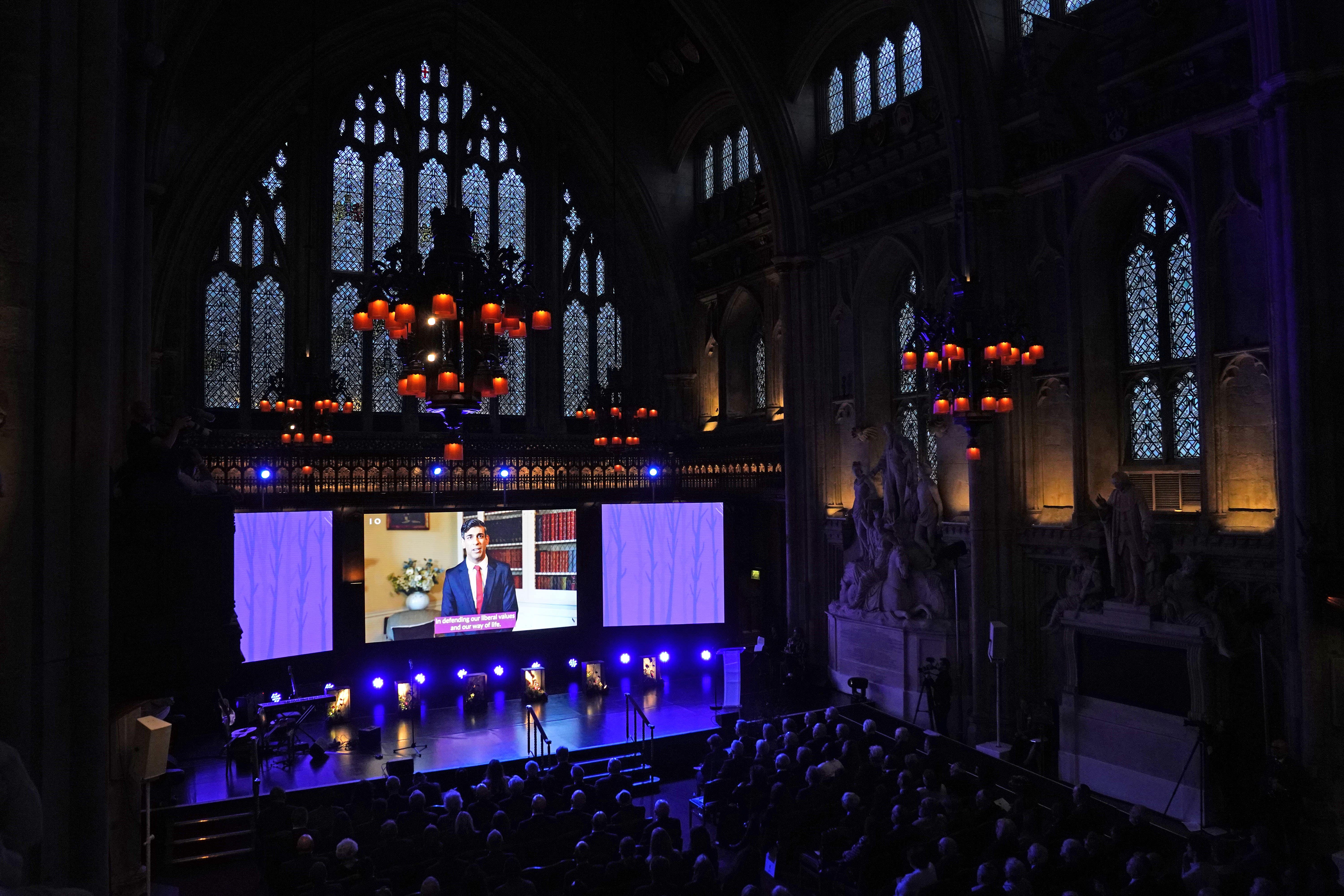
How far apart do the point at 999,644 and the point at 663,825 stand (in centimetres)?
688

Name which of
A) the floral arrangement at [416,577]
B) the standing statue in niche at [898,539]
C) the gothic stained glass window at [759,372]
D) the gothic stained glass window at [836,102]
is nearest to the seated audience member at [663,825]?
the standing statue in niche at [898,539]

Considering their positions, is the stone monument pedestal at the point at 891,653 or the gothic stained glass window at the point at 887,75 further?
the gothic stained glass window at the point at 887,75

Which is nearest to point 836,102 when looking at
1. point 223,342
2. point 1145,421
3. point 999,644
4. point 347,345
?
point 1145,421

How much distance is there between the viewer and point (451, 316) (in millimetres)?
9031

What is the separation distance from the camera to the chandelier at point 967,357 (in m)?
10.8

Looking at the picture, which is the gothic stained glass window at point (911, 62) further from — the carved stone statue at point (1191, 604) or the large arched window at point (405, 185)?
the carved stone statue at point (1191, 604)

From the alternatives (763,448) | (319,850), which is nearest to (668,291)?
(763,448)

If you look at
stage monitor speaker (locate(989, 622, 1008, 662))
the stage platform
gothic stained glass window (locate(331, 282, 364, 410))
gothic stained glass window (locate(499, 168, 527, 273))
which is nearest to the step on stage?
the stage platform

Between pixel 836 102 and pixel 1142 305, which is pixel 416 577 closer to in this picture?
pixel 836 102

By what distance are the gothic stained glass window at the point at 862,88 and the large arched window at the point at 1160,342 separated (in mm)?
6666

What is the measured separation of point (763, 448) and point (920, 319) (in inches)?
405

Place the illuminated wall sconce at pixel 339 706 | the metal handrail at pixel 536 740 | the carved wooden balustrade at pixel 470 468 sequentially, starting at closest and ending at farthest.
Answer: the metal handrail at pixel 536 740, the illuminated wall sconce at pixel 339 706, the carved wooden balustrade at pixel 470 468

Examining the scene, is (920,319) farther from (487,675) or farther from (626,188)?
(626,188)

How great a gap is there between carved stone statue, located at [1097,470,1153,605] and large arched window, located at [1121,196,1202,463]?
4.38 ft
